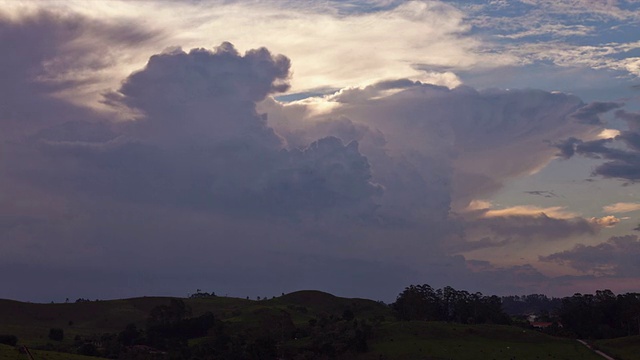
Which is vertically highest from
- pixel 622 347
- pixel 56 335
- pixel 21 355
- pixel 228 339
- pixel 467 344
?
pixel 56 335

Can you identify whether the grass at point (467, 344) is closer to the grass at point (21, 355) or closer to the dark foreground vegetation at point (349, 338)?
the dark foreground vegetation at point (349, 338)

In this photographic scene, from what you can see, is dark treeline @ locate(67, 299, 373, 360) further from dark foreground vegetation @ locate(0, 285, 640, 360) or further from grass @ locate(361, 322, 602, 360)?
grass @ locate(361, 322, 602, 360)

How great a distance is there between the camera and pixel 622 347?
139 meters

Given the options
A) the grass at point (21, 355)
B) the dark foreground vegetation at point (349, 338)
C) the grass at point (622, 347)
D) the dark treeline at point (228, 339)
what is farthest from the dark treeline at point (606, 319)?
the grass at point (21, 355)

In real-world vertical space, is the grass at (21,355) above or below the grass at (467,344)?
below

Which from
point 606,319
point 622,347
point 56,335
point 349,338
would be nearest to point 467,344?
point 349,338

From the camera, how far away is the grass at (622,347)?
428 ft

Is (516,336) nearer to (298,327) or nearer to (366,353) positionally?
(366,353)

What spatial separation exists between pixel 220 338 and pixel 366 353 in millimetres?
30895

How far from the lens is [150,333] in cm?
17575

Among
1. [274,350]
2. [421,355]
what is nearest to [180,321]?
[274,350]

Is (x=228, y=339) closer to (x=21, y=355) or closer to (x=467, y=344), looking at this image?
(x=467, y=344)

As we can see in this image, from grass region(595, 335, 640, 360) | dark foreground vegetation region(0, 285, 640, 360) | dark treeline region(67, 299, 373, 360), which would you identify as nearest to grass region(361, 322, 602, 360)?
dark foreground vegetation region(0, 285, 640, 360)

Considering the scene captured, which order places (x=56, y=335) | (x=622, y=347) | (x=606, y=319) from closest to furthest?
(x=622, y=347) → (x=56, y=335) → (x=606, y=319)
